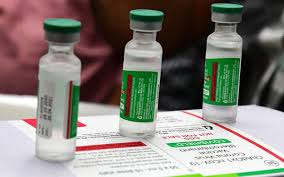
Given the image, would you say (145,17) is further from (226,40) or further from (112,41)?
(112,41)

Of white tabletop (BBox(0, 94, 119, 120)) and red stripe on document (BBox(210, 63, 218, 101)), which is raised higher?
red stripe on document (BBox(210, 63, 218, 101))

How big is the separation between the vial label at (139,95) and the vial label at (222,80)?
13 centimetres

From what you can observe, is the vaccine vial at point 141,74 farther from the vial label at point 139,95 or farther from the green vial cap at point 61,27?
the green vial cap at point 61,27

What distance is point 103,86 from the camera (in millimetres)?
1472

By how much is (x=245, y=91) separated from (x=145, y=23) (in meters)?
0.61

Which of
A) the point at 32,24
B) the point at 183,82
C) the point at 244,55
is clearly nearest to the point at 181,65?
the point at 183,82

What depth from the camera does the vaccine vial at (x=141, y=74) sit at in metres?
0.83

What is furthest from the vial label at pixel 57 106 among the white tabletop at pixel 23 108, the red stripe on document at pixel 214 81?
the white tabletop at pixel 23 108

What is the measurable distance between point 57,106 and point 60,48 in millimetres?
70

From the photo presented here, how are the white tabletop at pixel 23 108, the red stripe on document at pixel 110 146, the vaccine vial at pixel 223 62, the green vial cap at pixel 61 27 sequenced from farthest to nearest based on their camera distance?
1. the white tabletop at pixel 23 108
2. the vaccine vial at pixel 223 62
3. the red stripe on document at pixel 110 146
4. the green vial cap at pixel 61 27

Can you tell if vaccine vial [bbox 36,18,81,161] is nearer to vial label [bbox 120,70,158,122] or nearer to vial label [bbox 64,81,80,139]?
vial label [bbox 64,81,80,139]

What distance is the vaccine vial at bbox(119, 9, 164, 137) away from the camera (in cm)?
83

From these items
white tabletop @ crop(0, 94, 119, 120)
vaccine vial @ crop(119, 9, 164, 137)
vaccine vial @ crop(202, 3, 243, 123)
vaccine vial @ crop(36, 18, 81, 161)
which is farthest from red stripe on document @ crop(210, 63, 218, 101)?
white tabletop @ crop(0, 94, 119, 120)

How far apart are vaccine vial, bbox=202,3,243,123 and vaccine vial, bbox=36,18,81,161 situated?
27cm
